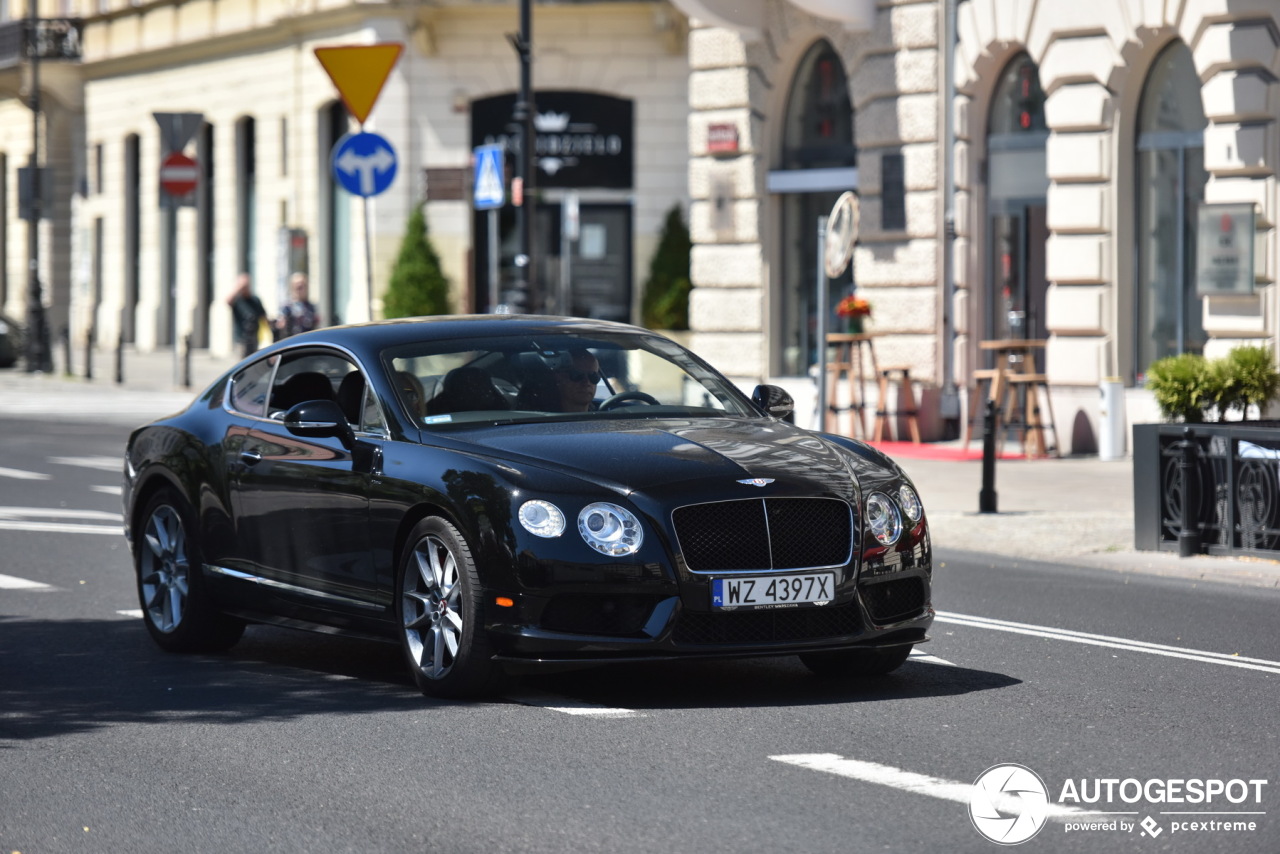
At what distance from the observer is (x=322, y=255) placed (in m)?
36.4

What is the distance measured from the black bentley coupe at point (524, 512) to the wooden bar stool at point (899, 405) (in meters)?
12.9

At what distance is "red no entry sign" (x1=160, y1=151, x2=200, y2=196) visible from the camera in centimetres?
2950

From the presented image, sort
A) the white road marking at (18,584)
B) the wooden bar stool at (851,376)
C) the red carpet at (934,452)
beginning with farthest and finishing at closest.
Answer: the wooden bar stool at (851,376) → the red carpet at (934,452) → the white road marking at (18,584)

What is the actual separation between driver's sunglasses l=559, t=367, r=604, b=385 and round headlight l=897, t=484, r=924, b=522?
1.37 m

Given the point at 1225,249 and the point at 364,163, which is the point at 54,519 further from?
the point at 1225,249

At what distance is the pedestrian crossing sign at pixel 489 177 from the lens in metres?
20.4

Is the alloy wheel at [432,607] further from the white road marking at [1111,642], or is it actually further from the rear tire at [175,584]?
the white road marking at [1111,642]

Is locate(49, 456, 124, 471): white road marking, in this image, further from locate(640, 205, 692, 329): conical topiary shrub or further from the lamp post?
the lamp post

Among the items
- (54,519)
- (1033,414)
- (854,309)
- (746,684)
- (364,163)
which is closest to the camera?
(746,684)

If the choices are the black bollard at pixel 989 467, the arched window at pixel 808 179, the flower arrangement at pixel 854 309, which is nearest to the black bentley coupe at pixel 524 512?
the black bollard at pixel 989 467

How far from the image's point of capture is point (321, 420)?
8578 millimetres

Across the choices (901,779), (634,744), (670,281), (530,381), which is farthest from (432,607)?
(670,281)

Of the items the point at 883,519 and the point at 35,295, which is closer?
the point at 883,519

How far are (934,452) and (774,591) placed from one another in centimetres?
1373
